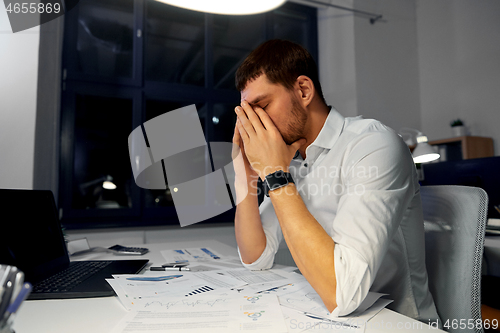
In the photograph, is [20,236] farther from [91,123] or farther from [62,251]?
[91,123]

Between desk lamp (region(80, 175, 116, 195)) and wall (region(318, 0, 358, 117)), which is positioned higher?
wall (region(318, 0, 358, 117))

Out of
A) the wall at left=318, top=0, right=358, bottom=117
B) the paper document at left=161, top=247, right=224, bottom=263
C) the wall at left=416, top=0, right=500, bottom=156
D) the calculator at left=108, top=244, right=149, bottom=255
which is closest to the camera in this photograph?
the paper document at left=161, top=247, right=224, bottom=263

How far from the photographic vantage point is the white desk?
1.72 ft

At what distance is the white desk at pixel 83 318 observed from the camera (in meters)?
0.52

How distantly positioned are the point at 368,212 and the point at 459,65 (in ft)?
10.0

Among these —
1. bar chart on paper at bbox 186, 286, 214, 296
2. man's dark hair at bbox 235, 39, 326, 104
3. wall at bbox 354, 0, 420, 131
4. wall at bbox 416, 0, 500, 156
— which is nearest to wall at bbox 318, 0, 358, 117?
wall at bbox 354, 0, 420, 131

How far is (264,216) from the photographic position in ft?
3.60

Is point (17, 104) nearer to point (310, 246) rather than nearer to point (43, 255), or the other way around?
point (43, 255)

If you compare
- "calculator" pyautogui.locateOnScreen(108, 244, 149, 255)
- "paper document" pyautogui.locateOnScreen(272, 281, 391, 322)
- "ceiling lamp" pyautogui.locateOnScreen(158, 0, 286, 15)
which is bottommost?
"calculator" pyautogui.locateOnScreen(108, 244, 149, 255)

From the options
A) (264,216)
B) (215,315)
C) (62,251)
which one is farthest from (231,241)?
(215,315)

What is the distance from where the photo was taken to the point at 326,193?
93 centimetres

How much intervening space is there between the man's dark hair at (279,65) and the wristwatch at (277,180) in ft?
1.08

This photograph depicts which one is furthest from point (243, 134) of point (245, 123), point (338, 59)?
point (338, 59)

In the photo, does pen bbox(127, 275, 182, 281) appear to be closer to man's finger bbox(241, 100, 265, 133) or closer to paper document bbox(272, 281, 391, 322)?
paper document bbox(272, 281, 391, 322)
